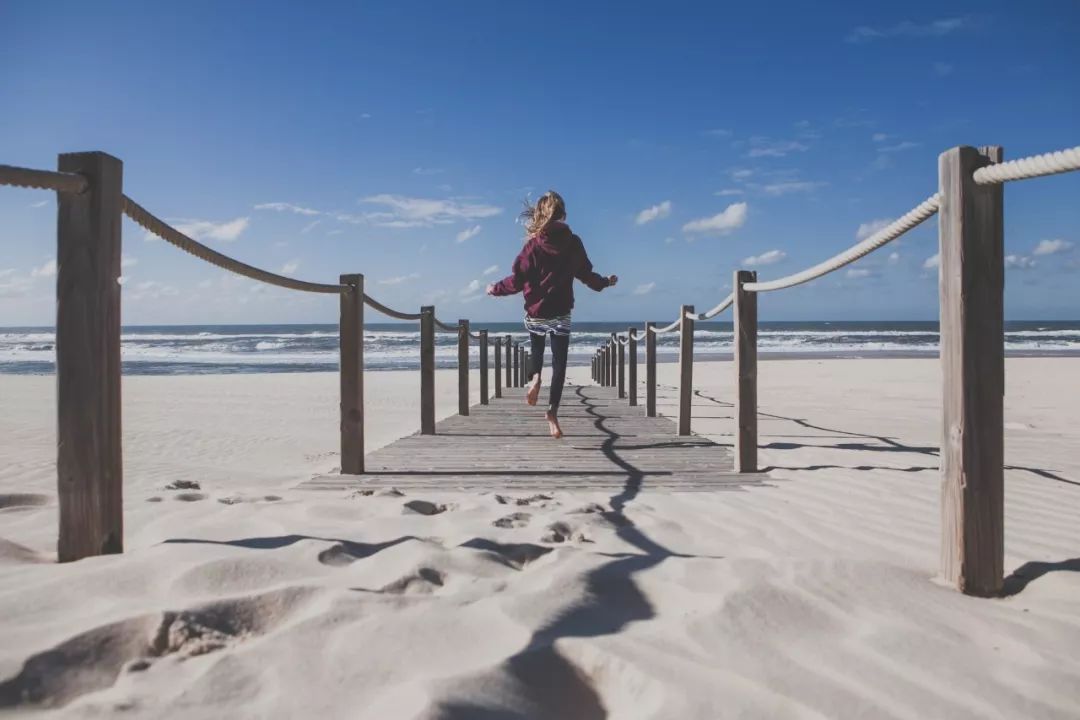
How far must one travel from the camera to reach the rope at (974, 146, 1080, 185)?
5.30ft

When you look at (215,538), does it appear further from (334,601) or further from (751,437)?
(751,437)

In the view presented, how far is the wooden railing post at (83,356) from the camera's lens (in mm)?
2049

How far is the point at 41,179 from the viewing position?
193 cm

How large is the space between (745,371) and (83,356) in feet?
10.6

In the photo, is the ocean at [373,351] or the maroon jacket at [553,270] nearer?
the maroon jacket at [553,270]

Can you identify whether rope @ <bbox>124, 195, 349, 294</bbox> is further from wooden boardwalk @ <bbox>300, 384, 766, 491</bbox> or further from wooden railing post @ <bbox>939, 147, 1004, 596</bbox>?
wooden railing post @ <bbox>939, 147, 1004, 596</bbox>

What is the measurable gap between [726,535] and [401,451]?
114 inches

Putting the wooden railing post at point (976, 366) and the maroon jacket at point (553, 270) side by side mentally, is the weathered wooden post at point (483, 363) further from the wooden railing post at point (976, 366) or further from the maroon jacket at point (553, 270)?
the wooden railing post at point (976, 366)

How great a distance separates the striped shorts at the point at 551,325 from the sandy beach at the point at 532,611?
2.26 m

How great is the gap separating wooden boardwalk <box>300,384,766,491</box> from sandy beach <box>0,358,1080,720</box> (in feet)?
1.15

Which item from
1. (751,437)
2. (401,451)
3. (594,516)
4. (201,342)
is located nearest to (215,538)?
(594,516)

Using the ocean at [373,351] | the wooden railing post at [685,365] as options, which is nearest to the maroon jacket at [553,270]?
the wooden railing post at [685,365]

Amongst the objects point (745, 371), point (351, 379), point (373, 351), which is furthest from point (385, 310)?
point (373, 351)

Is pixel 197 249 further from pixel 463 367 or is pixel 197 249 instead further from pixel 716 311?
pixel 463 367
